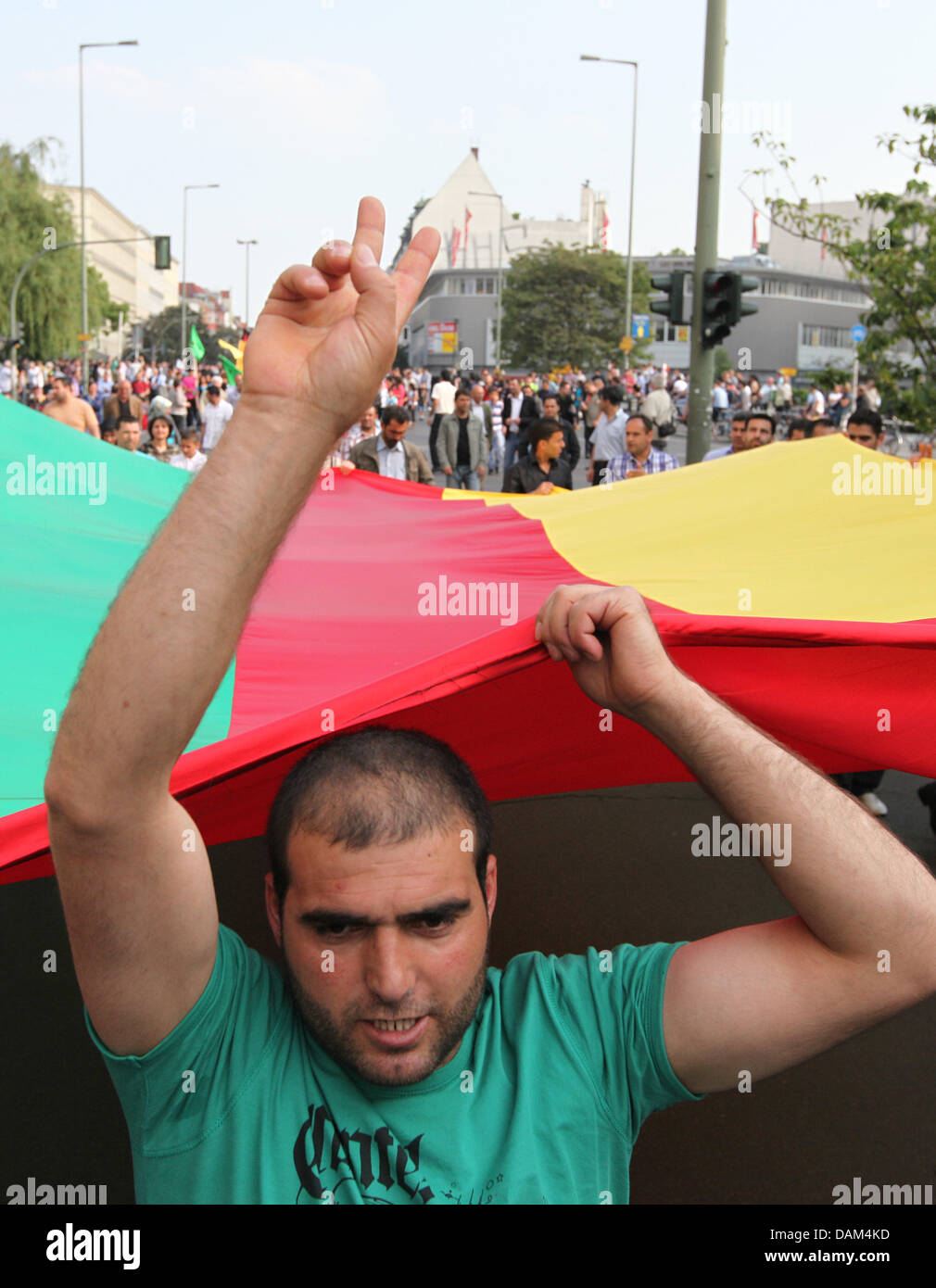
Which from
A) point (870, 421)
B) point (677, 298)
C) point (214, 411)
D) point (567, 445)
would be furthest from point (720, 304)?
point (214, 411)

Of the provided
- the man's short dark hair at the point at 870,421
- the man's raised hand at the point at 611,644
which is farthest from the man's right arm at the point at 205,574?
the man's short dark hair at the point at 870,421

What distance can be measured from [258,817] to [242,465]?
1.57 meters

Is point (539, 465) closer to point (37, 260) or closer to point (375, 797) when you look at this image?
point (375, 797)

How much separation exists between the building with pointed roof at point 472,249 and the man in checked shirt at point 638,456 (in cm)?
7883

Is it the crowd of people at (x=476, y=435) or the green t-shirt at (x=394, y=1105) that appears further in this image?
the crowd of people at (x=476, y=435)

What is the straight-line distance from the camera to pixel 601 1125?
177 centimetres

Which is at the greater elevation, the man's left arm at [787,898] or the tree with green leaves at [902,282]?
the tree with green leaves at [902,282]

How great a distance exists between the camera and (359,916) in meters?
1.71

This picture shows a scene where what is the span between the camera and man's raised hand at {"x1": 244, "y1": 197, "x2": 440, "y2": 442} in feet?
4.58

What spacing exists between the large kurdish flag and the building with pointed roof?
84101 mm

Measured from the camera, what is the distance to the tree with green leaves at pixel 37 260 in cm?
4059

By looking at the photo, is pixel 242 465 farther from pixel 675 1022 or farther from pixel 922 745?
pixel 922 745

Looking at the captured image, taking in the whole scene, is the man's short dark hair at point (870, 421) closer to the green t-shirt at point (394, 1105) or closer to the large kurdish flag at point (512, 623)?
the large kurdish flag at point (512, 623)

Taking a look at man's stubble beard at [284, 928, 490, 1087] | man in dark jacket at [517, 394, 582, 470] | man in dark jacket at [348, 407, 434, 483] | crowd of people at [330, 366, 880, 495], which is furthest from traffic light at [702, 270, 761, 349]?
man's stubble beard at [284, 928, 490, 1087]
